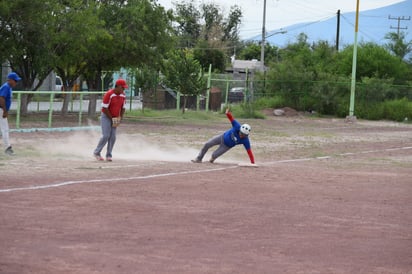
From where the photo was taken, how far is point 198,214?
11414 millimetres

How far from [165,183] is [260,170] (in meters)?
4.01

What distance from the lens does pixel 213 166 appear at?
18984mm

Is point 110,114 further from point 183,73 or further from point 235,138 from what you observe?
point 183,73

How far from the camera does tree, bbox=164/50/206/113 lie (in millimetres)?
46688

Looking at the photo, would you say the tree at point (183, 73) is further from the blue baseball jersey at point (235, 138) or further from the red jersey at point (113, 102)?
the red jersey at point (113, 102)

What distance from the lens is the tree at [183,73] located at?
153ft

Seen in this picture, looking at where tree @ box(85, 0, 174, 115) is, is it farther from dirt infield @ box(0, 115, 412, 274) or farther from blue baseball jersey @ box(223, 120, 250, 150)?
blue baseball jersey @ box(223, 120, 250, 150)

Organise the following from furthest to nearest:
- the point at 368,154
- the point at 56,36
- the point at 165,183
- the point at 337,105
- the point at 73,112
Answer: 1. the point at 337,105
2. the point at 73,112
3. the point at 56,36
4. the point at 368,154
5. the point at 165,183

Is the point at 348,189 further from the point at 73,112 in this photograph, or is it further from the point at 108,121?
the point at 73,112

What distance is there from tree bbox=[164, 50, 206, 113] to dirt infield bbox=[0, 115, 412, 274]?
24788 mm

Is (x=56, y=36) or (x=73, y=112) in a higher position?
(x=56, y=36)

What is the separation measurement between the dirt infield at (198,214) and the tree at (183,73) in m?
24.8

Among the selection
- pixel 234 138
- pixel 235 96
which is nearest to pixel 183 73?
pixel 235 96

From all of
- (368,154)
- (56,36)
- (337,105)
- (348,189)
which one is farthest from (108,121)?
(337,105)
